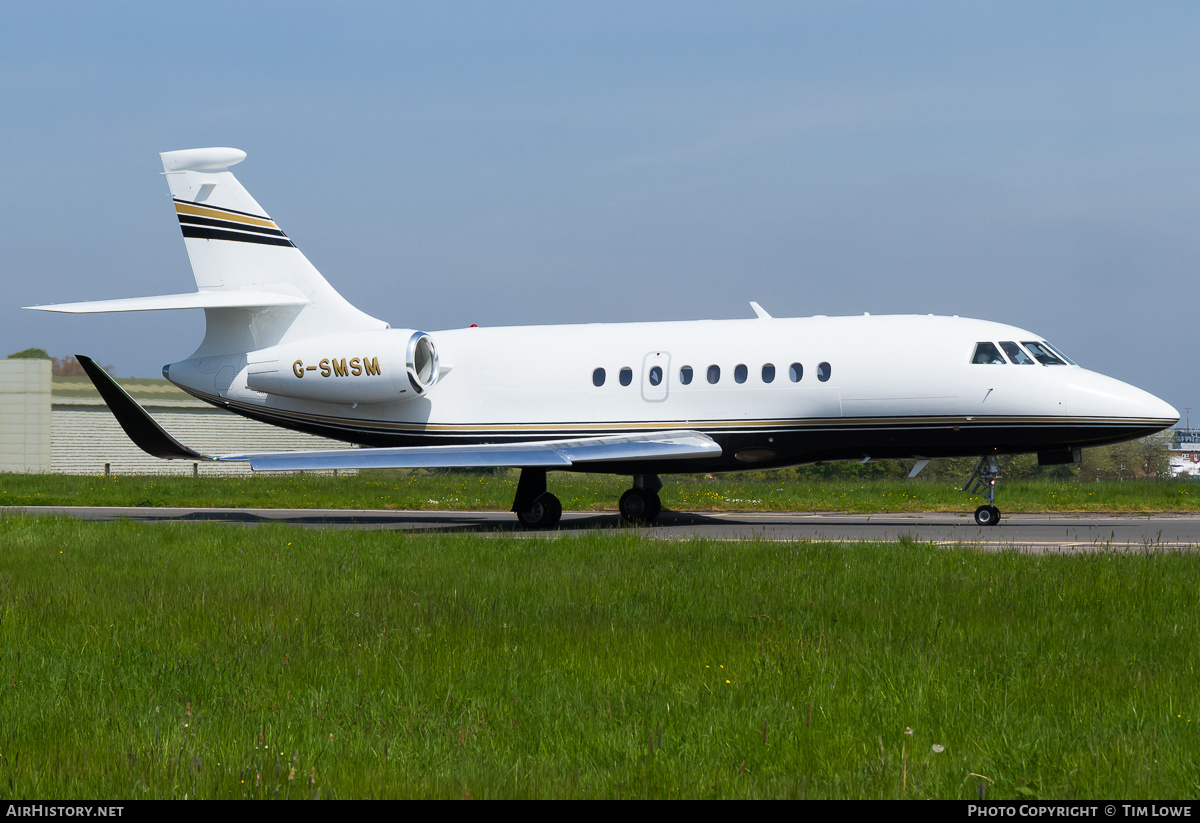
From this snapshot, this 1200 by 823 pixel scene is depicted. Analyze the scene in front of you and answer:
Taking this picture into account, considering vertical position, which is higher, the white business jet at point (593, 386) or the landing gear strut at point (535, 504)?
the white business jet at point (593, 386)

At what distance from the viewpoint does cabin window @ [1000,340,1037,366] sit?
17.7 m

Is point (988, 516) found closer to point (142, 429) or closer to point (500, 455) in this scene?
point (500, 455)

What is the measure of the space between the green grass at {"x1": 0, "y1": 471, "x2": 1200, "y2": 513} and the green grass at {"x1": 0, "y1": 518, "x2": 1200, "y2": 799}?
1432 centimetres

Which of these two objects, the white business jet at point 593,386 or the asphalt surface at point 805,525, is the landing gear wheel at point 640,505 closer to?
Answer: the white business jet at point 593,386

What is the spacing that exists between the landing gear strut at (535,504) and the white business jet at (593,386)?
0.13ft

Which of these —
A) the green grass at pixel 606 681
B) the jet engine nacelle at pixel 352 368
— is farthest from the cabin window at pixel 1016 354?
the jet engine nacelle at pixel 352 368

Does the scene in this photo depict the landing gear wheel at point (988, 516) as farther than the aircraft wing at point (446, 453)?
Yes

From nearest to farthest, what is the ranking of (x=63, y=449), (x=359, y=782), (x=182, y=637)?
1. (x=359, y=782)
2. (x=182, y=637)
3. (x=63, y=449)

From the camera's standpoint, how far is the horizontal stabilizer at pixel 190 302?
736 inches

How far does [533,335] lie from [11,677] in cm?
1523

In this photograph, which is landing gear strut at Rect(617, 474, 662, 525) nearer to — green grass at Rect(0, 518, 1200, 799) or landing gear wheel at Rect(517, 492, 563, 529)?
landing gear wheel at Rect(517, 492, 563, 529)

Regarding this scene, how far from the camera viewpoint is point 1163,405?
1711cm
